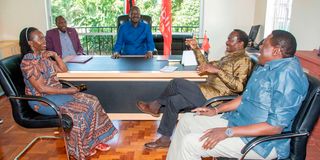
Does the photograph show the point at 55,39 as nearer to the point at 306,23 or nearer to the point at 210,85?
the point at 210,85

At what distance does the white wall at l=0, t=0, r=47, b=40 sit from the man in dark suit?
1.52 metres

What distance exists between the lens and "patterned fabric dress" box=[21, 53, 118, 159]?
6.83 ft

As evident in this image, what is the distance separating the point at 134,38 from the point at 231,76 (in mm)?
1893

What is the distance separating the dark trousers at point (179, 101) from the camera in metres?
2.27

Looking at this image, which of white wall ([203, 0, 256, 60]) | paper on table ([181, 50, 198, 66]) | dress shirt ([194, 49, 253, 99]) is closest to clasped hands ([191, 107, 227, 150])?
dress shirt ([194, 49, 253, 99])

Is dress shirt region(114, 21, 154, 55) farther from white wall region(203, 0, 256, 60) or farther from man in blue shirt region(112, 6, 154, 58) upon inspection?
white wall region(203, 0, 256, 60)

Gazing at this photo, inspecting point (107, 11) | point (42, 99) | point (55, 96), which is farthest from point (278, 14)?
point (42, 99)

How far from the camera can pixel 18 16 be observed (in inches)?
199

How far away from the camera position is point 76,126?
2.11m

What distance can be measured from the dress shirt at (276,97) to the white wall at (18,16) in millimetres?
4642

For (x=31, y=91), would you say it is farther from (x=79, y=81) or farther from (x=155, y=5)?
(x=155, y=5)

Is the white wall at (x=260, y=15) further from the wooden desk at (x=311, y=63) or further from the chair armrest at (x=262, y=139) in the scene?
the chair armrest at (x=262, y=139)

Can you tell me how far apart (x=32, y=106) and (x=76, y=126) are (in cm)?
39

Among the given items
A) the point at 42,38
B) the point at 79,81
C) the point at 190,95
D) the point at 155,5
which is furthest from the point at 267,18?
the point at 42,38
